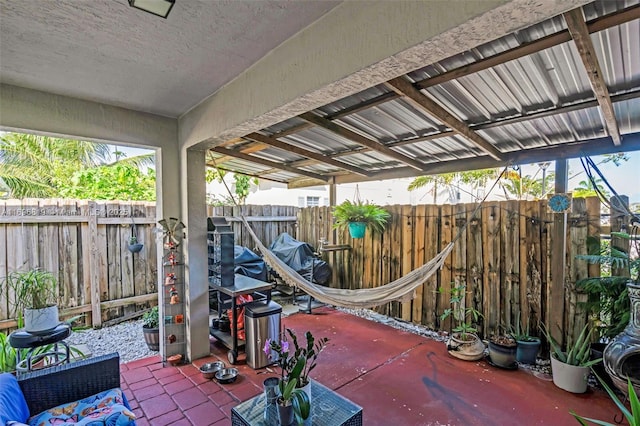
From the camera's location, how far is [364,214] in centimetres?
404

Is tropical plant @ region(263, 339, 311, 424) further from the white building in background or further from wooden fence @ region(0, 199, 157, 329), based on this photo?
the white building in background

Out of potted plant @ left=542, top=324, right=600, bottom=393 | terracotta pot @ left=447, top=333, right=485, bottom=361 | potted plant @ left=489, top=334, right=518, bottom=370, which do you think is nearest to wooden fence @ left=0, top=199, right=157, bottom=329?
terracotta pot @ left=447, top=333, right=485, bottom=361

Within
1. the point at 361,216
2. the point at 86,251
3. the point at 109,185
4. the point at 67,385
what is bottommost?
the point at 67,385

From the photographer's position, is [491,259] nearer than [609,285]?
No

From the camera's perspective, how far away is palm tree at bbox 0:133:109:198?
593 centimetres

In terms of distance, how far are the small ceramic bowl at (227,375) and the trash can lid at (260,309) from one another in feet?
1.50

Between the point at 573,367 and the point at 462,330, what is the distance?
2.89 feet

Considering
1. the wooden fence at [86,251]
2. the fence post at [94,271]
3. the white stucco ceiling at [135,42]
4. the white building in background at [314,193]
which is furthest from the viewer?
the white building in background at [314,193]

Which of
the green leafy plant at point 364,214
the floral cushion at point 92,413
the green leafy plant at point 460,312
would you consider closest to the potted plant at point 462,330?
the green leafy plant at point 460,312

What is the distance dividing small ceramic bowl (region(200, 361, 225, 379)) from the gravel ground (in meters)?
0.73

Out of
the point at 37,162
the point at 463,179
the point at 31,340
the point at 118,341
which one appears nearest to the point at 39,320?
the point at 31,340

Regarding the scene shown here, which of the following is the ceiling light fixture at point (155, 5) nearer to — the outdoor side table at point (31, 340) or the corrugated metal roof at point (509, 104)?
the corrugated metal roof at point (509, 104)

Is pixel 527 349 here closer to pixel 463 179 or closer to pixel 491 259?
pixel 491 259

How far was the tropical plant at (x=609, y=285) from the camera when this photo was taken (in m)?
2.20
